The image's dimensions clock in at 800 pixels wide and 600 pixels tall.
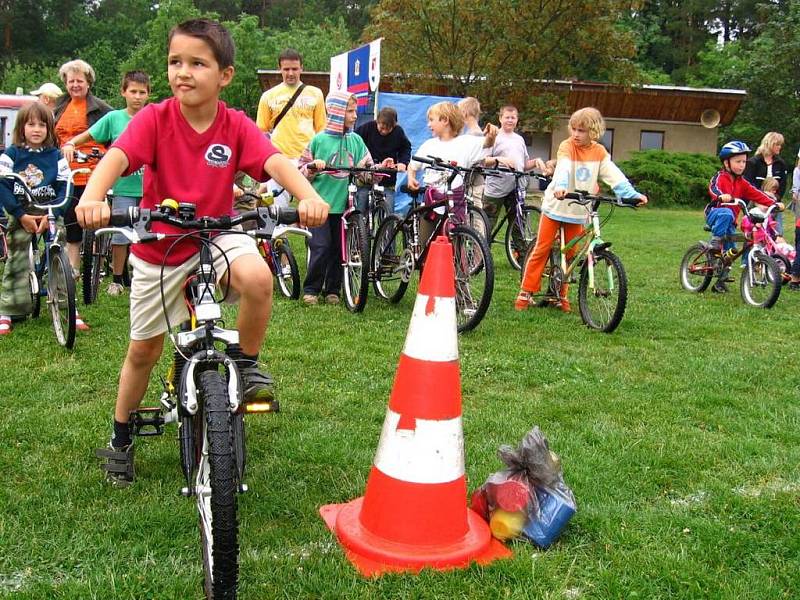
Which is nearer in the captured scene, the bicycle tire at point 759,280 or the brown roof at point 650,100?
the bicycle tire at point 759,280

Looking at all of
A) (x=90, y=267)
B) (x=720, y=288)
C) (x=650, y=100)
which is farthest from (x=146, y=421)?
(x=650, y=100)

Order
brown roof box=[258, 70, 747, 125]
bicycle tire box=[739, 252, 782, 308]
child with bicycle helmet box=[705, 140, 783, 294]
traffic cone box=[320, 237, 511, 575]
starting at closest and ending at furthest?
traffic cone box=[320, 237, 511, 575] < bicycle tire box=[739, 252, 782, 308] < child with bicycle helmet box=[705, 140, 783, 294] < brown roof box=[258, 70, 747, 125]

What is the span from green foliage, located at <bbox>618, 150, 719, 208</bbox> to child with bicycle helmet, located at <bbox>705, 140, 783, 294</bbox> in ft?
58.8

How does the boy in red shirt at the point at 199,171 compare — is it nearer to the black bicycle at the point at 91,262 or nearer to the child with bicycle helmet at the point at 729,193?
the black bicycle at the point at 91,262

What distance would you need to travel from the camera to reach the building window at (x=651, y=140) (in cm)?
3272

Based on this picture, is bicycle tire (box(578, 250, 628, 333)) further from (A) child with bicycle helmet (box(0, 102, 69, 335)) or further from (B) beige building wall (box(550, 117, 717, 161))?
(B) beige building wall (box(550, 117, 717, 161))

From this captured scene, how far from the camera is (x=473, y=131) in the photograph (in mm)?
10086

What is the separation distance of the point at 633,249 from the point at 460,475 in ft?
38.8

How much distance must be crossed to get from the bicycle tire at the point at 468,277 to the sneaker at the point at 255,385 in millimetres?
3620

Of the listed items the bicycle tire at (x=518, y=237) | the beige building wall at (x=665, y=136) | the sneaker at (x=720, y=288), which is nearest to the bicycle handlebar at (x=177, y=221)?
the bicycle tire at (x=518, y=237)

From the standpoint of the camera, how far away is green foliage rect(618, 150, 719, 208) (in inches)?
1081

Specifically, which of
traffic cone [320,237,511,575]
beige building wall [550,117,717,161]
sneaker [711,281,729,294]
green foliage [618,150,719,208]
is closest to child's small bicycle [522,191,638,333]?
sneaker [711,281,729,294]

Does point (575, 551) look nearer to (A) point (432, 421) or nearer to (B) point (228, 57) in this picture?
(A) point (432, 421)

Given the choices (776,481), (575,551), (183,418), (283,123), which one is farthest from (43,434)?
(283,123)
